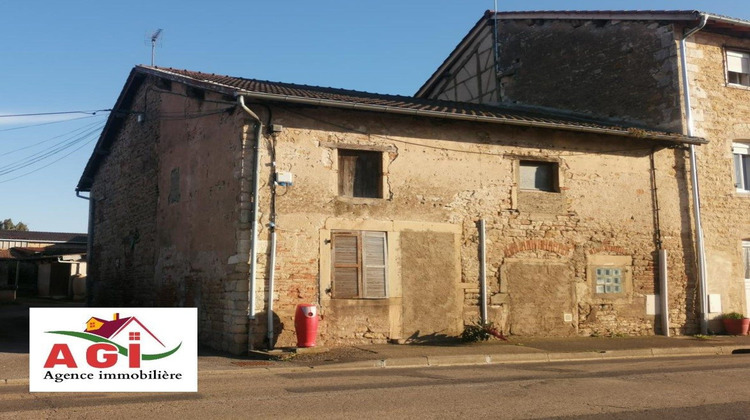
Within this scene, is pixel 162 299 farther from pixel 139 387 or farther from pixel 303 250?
pixel 139 387

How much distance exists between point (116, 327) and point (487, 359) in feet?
19.9

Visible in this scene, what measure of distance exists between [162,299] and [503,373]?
870 cm

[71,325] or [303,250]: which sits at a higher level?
[303,250]

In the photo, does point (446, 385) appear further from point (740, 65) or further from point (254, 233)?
point (740, 65)

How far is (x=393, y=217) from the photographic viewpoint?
511 inches

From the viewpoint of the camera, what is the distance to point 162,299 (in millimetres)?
15281

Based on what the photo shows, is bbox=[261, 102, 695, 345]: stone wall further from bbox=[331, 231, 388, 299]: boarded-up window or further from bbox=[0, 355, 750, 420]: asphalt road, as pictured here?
bbox=[0, 355, 750, 420]: asphalt road

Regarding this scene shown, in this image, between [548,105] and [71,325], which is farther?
[548,105]

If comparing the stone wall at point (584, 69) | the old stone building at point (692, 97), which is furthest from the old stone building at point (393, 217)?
the stone wall at point (584, 69)

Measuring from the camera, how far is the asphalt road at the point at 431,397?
21.2 feet

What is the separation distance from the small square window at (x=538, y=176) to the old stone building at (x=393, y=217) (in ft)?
0.16

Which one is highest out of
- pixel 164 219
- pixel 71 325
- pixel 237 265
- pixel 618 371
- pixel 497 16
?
pixel 497 16

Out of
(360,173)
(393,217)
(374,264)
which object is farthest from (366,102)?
(374,264)

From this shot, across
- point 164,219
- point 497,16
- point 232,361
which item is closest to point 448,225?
point 232,361
